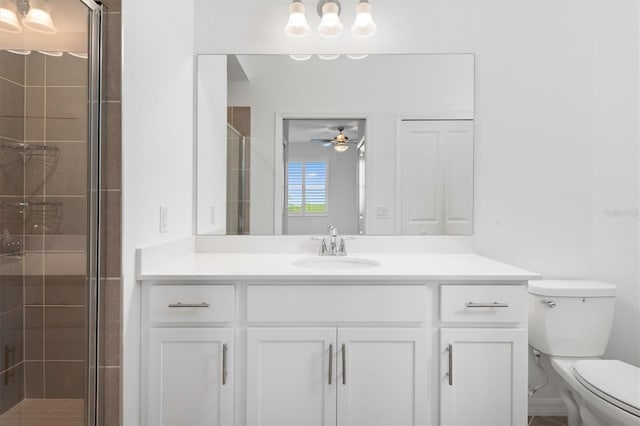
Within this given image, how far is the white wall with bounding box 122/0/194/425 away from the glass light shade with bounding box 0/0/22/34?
34cm

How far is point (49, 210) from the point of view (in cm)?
120

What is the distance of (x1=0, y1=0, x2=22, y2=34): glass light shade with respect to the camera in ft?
3.35

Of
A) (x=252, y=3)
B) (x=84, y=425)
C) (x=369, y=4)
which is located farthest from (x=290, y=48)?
(x=84, y=425)

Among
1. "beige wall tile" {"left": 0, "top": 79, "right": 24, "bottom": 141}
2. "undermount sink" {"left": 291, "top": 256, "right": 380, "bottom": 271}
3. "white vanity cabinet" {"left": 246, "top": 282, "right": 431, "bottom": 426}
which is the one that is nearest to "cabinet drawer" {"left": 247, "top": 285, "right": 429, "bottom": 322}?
"white vanity cabinet" {"left": 246, "top": 282, "right": 431, "bottom": 426}

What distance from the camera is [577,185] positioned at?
205cm

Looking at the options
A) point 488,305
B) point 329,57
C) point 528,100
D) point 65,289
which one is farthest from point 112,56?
point 528,100

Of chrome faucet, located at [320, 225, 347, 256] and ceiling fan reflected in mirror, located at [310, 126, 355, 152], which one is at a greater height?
ceiling fan reflected in mirror, located at [310, 126, 355, 152]

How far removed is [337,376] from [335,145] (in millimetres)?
1185

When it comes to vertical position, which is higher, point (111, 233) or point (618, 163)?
point (618, 163)

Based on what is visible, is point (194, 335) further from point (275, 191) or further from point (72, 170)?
point (275, 191)

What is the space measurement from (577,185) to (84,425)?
8.04 feet

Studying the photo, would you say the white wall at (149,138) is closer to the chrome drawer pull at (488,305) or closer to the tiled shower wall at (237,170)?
the tiled shower wall at (237,170)

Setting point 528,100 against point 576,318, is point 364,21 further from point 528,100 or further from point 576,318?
point 576,318

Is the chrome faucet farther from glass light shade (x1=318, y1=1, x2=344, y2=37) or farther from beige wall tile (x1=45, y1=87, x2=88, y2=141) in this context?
beige wall tile (x1=45, y1=87, x2=88, y2=141)
